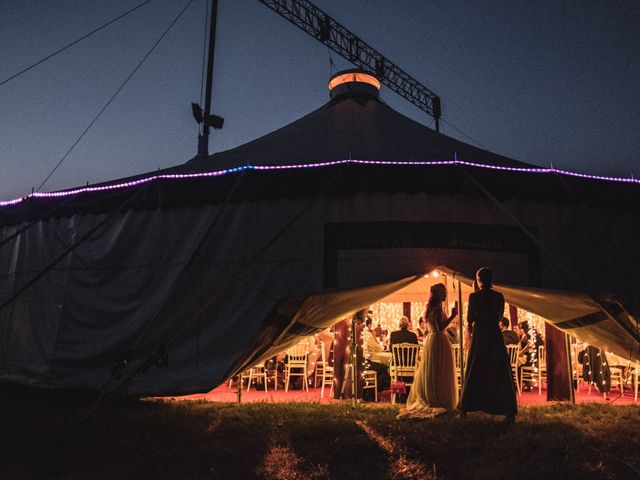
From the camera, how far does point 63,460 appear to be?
3379 mm

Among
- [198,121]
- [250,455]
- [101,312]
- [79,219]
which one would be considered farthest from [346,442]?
[198,121]

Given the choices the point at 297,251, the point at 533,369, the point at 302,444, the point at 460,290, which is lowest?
the point at 302,444

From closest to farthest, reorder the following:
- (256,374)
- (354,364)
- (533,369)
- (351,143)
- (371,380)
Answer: (354,364) < (351,143) < (371,380) < (256,374) < (533,369)

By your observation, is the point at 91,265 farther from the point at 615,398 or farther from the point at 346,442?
the point at 615,398

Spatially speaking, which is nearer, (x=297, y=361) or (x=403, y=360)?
(x=403, y=360)

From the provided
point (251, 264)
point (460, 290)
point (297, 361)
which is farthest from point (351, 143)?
point (297, 361)

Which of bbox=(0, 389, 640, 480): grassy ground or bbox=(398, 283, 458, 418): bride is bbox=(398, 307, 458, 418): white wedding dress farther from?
bbox=(0, 389, 640, 480): grassy ground

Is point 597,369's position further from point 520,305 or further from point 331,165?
point 331,165

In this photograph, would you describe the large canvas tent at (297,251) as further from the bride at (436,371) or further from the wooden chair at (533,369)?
the wooden chair at (533,369)

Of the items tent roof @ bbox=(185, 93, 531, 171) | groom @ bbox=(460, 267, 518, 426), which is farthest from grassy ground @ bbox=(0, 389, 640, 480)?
tent roof @ bbox=(185, 93, 531, 171)

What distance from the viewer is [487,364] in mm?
4363

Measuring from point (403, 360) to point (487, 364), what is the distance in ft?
6.22

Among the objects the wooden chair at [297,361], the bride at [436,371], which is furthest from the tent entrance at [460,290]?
the wooden chair at [297,361]

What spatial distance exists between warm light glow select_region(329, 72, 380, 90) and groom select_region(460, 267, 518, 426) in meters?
4.21
